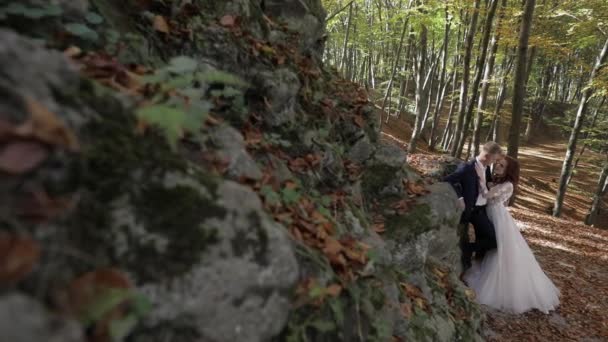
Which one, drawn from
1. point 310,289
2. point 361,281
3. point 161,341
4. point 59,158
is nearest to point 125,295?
point 161,341

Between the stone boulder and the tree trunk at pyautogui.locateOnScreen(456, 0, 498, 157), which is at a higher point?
the tree trunk at pyautogui.locateOnScreen(456, 0, 498, 157)

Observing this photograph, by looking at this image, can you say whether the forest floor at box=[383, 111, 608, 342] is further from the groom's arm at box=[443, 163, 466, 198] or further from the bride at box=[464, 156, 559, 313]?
the groom's arm at box=[443, 163, 466, 198]

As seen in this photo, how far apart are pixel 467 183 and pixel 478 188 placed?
0.34 meters

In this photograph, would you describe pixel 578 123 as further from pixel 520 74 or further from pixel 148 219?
pixel 148 219

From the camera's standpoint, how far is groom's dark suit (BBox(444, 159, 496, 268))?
6074 millimetres

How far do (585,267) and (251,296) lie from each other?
10.4m

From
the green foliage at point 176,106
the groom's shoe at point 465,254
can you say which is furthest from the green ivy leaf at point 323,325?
the groom's shoe at point 465,254

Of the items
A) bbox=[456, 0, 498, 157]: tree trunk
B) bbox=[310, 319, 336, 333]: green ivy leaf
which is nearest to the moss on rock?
bbox=[310, 319, 336, 333]: green ivy leaf

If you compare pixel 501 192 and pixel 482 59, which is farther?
pixel 482 59

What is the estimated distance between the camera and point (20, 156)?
48.4 inches

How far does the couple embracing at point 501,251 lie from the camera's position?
6305 millimetres

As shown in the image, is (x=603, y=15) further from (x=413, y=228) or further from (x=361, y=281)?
(x=361, y=281)

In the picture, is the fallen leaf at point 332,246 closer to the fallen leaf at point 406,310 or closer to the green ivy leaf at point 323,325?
the green ivy leaf at point 323,325

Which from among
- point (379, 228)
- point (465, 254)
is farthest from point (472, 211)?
point (379, 228)
